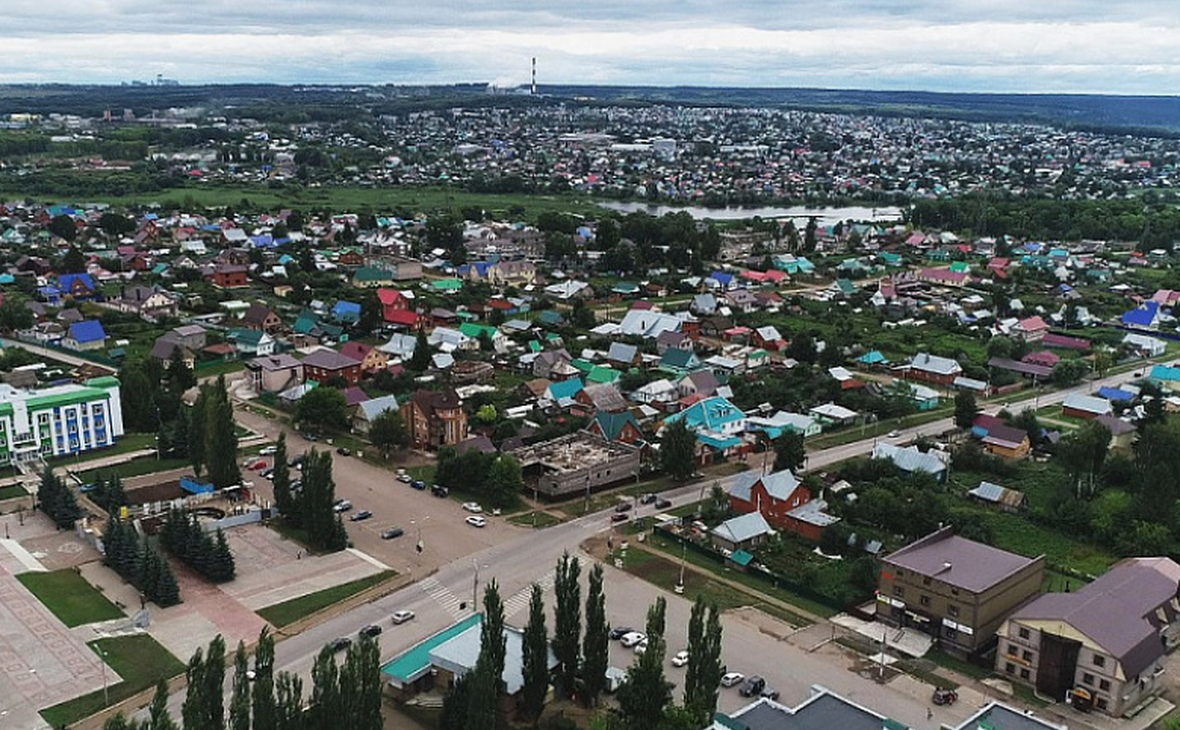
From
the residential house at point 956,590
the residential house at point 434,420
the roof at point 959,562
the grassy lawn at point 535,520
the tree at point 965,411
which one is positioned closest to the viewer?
the residential house at point 956,590

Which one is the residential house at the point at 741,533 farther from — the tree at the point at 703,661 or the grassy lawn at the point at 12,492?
the grassy lawn at the point at 12,492

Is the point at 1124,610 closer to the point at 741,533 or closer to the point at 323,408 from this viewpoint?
the point at 741,533

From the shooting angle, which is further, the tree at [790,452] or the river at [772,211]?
the river at [772,211]

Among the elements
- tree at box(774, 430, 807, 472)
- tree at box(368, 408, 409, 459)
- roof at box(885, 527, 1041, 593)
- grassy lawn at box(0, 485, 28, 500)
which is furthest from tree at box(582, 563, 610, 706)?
grassy lawn at box(0, 485, 28, 500)

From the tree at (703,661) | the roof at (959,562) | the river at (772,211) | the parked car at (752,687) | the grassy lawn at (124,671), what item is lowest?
the grassy lawn at (124,671)

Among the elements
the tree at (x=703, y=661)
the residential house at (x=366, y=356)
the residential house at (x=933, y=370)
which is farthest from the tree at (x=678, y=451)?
the residential house at (x=933, y=370)

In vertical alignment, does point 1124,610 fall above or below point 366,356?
above

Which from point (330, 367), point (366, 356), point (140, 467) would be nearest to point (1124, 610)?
point (140, 467)

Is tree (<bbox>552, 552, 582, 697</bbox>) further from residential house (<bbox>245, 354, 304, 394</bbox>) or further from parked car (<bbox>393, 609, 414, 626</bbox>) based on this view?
residential house (<bbox>245, 354, 304, 394</bbox>)
